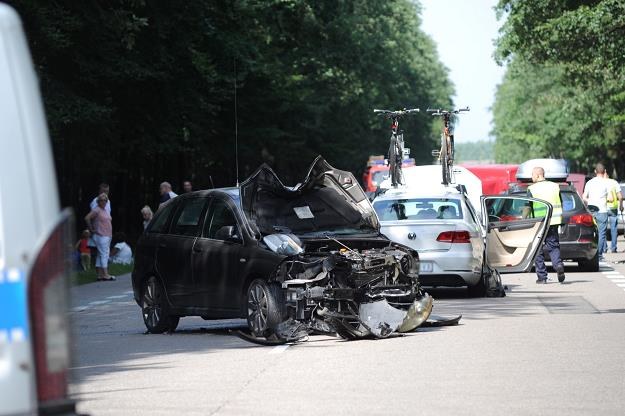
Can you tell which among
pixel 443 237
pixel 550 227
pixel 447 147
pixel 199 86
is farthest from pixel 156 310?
pixel 199 86

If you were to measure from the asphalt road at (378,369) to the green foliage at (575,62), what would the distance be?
3038 cm

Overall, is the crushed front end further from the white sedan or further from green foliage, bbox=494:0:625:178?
green foliage, bbox=494:0:625:178

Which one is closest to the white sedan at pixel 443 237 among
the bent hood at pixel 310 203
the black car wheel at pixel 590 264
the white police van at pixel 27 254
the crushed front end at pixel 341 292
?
the bent hood at pixel 310 203

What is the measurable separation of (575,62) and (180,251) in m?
42.7

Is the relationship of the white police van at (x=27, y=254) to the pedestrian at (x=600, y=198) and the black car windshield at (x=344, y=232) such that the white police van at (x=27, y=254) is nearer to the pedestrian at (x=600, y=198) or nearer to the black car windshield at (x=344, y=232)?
the black car windshield at (x=344, y=232)

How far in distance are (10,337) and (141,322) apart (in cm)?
1427

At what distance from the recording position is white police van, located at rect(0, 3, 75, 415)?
4.58m

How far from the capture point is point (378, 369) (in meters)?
12.1

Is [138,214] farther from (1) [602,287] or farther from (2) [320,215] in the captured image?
(2) [320,215]

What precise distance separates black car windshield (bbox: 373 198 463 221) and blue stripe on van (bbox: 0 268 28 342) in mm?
17051

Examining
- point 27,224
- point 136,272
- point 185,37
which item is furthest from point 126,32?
point 27,224

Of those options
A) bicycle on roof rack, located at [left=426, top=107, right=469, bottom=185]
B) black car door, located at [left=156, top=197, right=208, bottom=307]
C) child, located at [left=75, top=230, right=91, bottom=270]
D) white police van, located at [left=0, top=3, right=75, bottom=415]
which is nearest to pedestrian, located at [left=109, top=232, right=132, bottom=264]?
child, located at [left=75, top=230, right=91, bottom=270]

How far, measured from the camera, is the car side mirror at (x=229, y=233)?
51.3ft

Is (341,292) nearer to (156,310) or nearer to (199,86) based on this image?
(156,310)
